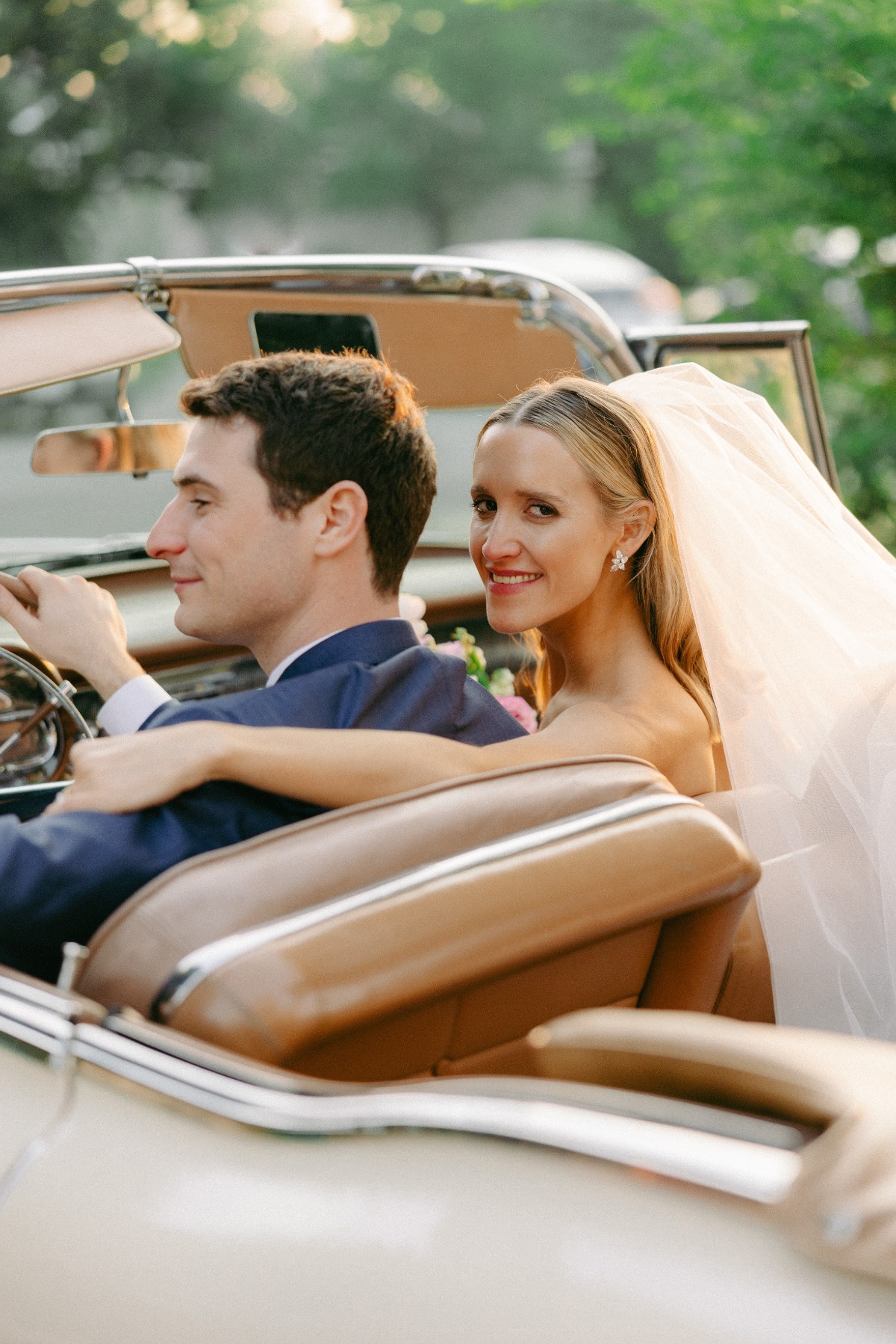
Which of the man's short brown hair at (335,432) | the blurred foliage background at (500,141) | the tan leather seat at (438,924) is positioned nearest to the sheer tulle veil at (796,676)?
the man's short brown hair at (335,432)

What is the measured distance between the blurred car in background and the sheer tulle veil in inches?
542

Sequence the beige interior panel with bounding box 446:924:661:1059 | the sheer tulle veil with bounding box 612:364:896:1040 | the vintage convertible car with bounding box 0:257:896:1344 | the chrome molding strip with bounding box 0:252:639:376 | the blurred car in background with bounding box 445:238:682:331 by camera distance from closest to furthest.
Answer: the vintage convertible car with bounding box 0:257:896:1344
the beige interior panel with bounding box 446:924:661:1059
the sheer tulle veil with bounding box 612:364:896:1040
the chrome molding strip with bounding box 0:252:639:376
the blurred car in background with bounding box 445:238:682:331

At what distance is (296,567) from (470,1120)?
1.05m

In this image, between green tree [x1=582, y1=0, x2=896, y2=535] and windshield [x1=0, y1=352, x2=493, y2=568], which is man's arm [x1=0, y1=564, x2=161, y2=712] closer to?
windshield [x1=0, y1=352, x2=493, y2=568]

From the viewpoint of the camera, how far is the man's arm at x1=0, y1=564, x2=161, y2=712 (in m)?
2.08

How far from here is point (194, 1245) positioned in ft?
3.87

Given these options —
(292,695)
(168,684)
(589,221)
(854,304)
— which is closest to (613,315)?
(589,221)

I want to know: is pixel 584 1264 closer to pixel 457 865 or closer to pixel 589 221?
pixel 457 865

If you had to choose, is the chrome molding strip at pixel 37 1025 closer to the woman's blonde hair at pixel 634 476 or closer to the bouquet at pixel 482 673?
the woman's blonde hair at pixel 634 476

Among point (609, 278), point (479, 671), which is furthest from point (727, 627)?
point (609, 278)

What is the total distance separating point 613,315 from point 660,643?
49.1ft

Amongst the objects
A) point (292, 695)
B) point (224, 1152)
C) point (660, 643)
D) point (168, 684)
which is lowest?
point (224, 1152)

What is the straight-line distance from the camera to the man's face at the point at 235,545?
2.01 m

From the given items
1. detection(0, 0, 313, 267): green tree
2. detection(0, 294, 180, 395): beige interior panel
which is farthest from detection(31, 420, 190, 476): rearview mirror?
detection(0, 0, 313, 267): green tree
